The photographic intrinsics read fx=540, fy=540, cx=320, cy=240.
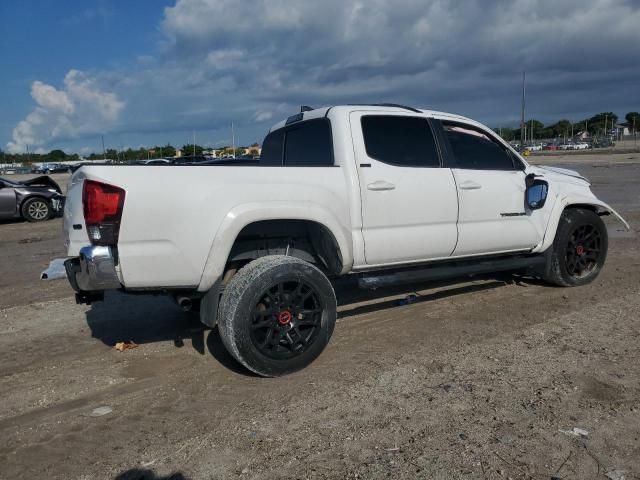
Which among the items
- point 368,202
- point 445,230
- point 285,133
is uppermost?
point 285,133

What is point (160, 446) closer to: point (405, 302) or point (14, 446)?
point (14, 446)

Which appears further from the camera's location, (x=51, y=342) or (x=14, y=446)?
(x=51, y=342)

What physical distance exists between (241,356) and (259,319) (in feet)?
0.96

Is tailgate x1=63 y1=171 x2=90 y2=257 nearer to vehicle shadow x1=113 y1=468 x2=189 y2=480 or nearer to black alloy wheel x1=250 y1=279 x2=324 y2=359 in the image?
black alloy wheel x1=250 y1=279 x2=324 y2=359

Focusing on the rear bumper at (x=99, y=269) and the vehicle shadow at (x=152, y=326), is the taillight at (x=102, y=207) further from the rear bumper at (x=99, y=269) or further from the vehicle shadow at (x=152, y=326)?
the vehicle shadow at (x=152, y=326)

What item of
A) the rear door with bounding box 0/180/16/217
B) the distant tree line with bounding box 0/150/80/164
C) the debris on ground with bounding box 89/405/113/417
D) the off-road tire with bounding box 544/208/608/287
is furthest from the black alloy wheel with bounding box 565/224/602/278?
the distant tree line with bounding box 0/150/80/164

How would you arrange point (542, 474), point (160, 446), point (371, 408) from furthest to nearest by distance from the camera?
point (371, 408)
point (160, 446)
point (542, 474)

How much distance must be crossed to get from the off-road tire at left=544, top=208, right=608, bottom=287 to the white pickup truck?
22 mm

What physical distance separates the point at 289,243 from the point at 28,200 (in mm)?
11873

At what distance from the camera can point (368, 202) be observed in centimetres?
434

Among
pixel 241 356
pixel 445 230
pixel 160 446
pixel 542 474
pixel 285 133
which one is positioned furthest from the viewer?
pixel 285 133

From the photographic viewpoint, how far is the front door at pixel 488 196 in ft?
16.4

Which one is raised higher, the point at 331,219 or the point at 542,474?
the point at 331,219

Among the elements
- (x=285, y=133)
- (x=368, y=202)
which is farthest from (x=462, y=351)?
(x=285, y=133)
